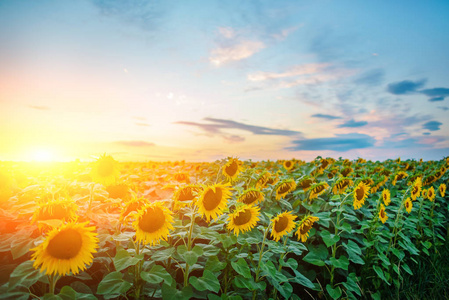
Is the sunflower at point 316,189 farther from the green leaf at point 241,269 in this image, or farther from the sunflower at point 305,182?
the green leaf at point 241,269

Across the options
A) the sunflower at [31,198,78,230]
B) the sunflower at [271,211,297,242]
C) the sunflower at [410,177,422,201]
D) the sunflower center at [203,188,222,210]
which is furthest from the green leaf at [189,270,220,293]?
the sunflower at [410,177,422,201]

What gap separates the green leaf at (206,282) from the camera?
2.45 m

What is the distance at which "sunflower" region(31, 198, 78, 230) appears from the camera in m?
2.37

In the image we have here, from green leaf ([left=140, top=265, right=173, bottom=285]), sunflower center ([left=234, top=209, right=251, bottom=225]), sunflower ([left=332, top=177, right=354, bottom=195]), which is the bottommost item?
green leaf ([left=140, top=265, right=173, bottom=285])

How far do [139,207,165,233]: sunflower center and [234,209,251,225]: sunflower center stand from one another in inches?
31.5

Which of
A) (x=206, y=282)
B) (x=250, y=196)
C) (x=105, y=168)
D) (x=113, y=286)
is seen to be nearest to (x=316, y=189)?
(x=250, y=196)

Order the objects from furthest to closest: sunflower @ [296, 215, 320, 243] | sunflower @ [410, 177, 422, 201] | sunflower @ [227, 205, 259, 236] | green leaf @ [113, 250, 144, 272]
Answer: sunflower @ [410, 177, 422, 201] → sunflower @ [296, 215, 320, 243] → sunflower @ [227, 205, 259, 236] → green leaf @ [113, 250, 144, 272]

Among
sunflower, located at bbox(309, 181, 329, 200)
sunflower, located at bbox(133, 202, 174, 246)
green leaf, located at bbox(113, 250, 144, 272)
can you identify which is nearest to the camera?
green leaf, located at bbox(113, 250, 144, 272)

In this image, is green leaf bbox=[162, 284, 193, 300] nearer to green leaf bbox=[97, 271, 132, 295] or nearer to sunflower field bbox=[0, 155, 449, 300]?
sunflower field bbox=[0, 155, 449, 300]

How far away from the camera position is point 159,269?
8.07 ft

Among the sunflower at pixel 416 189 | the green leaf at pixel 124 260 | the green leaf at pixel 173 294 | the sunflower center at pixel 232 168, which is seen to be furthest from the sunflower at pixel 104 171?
the sunflower at pixel 416 189

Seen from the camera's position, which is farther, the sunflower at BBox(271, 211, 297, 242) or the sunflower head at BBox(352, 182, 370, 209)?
the sunflower head at BBox(352, 182, 370, 209)

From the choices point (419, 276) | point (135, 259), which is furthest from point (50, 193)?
point (419, 276)

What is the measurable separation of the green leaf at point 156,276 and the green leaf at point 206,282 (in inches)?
8.5
